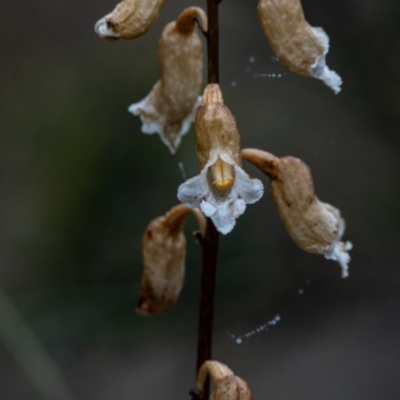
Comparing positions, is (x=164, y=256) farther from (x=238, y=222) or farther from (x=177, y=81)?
(x=238, y=222)

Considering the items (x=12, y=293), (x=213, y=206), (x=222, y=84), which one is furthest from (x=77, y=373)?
(x=213, y=206)

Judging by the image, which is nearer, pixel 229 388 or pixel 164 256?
pixel 229 388

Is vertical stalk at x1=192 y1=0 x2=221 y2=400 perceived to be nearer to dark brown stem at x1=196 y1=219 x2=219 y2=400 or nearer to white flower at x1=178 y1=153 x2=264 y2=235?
dark brown stem at x1=196 y1=219 x2=219 y2=400

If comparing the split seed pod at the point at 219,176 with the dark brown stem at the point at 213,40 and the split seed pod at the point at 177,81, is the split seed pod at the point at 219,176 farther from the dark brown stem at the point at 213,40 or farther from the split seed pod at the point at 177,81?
the split seed pod at the point at 177,81

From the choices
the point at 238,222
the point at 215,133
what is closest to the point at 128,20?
the point at 215,133

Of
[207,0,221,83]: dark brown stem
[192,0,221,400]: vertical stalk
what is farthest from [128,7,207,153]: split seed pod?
[192,0,221,400]: vertical stalk

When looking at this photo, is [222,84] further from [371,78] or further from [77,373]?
[77,373]

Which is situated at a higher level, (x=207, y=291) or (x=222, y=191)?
(x=222, y=191)
